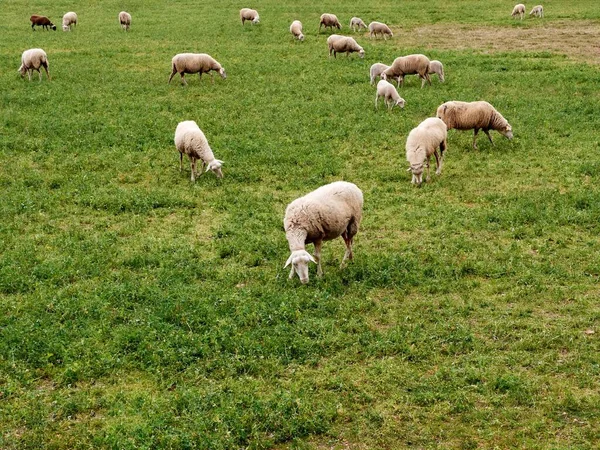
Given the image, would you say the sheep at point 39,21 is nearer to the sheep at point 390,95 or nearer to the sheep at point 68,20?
the sheep at point 68,20

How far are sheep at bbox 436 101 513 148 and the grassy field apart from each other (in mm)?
539

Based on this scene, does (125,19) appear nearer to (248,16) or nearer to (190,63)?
(248,16)

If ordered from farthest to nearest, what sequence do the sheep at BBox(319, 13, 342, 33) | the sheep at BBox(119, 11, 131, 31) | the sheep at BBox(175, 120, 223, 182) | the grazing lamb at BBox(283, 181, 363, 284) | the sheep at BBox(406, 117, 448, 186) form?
the sheep at BBox(119, 11, 131, 31), the sheep at BBox(319, 13, 342, 33), the sheep at BBox(175, 120, 223, 182), the sheep at BBox(406, 117, 448, 186), the grazing lamb at BBox(283, 181, 363, 284)

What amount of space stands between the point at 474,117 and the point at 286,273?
9115mm

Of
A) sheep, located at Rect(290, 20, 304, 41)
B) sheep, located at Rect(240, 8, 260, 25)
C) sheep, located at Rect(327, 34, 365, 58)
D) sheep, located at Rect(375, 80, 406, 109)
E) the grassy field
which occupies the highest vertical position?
sheep, located at Rect(240, 8, 260, 25)

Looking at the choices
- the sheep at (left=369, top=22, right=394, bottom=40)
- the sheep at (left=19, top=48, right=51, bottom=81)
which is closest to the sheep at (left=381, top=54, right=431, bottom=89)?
the sheep at (left=369, top=22, right=394, bottom=40)

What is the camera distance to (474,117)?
17906mm

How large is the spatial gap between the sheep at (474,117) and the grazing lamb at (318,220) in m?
7.47

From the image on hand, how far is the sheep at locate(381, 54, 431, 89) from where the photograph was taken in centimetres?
2346

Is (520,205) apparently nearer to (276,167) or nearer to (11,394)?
(276,167)

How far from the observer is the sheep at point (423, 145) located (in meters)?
15.5

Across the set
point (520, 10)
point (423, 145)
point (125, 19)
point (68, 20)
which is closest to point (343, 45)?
point (423, 145)

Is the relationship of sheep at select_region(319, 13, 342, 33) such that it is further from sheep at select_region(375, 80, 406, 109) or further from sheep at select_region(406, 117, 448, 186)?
sheep at select_region(406, 117, 448, 186)

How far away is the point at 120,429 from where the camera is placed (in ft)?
25.0
